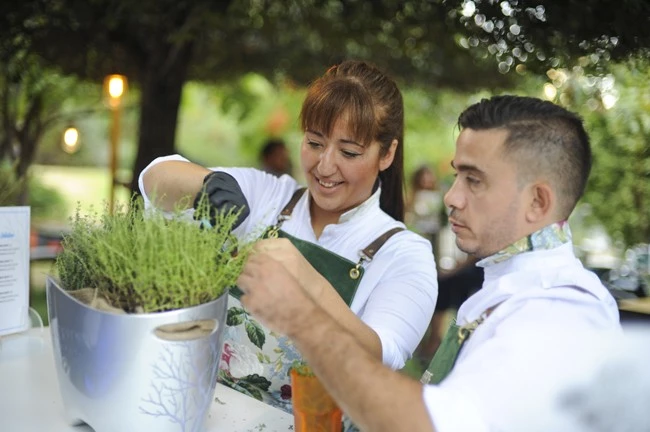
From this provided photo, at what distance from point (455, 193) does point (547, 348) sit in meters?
0.37

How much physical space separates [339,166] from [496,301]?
65 centimetres

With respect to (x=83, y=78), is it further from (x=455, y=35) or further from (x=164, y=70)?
(x=455, y=35)

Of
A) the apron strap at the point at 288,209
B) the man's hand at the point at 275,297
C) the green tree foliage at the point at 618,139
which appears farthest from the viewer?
the green tree foliage at the point at 618,139

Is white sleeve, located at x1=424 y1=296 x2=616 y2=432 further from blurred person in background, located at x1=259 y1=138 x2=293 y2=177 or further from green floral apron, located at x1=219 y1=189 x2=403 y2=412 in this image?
blurred person in background, located at x1=259 y1=138 x2=293 y2=177

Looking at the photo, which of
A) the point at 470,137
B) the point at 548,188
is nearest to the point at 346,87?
the point at 470,137

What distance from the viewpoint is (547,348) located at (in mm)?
997

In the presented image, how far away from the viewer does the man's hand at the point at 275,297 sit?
108 cm

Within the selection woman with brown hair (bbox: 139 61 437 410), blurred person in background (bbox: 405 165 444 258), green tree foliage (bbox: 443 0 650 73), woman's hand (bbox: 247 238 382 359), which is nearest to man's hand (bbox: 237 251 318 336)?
woman's hand (bbox: 247 238 382 359)

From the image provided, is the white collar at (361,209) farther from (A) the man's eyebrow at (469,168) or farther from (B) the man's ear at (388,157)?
(A) the man's eyebrow at (469,168)

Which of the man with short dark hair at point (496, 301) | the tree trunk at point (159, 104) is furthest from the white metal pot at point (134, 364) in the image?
the tree trunk at point (159, 104)

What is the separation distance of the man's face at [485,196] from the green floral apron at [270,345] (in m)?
0.47

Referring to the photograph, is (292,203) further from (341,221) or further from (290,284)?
(290,284)

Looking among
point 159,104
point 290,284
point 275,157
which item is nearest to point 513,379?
point 290,284

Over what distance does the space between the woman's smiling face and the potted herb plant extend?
56 centimetres
